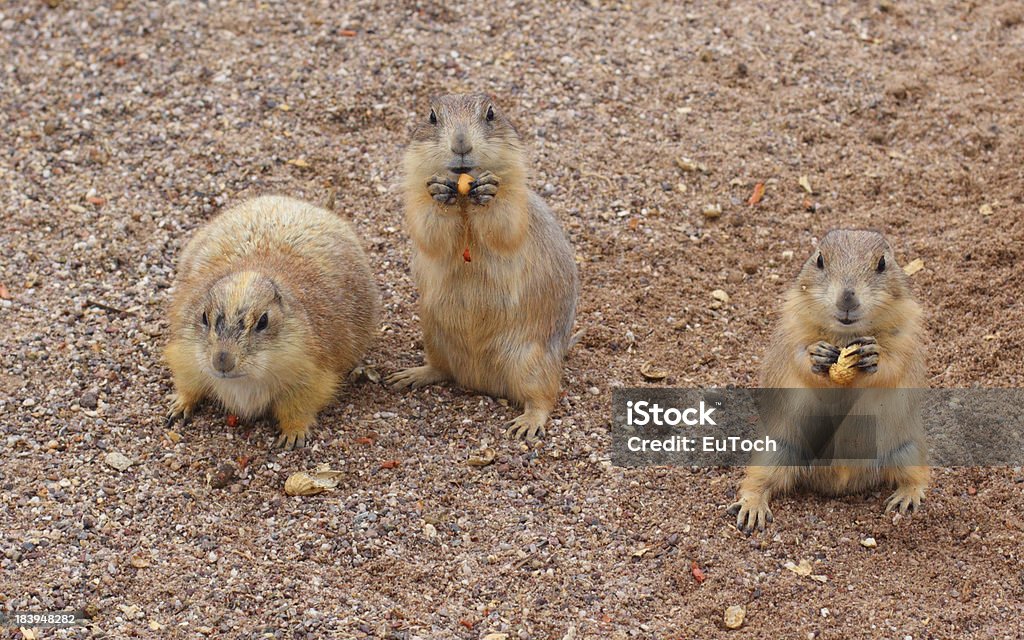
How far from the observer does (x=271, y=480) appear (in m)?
6.89

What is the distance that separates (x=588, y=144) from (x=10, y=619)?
532 cm

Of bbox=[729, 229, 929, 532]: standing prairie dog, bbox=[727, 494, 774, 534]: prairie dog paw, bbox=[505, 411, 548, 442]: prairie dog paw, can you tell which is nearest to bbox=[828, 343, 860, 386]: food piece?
bbox=[729, 229, 929, 532]: standing prairie dog

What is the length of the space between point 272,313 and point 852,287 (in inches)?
118

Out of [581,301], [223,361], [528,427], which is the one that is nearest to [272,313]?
[223,361]

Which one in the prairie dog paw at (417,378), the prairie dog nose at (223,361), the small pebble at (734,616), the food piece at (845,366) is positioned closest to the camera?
the small pebble at (734,616)

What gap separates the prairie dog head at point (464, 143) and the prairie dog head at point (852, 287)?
1.76 m

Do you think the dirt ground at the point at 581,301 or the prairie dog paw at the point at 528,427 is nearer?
the dirt ground at the point at 581,301

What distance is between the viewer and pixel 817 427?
6.52 meters

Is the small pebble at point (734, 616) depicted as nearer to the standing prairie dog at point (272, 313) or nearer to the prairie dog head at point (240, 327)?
the standing prairie dog at point (272, 313)

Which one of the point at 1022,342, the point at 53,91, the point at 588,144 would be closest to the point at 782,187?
the point at 588,144

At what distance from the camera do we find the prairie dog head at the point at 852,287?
6160mm

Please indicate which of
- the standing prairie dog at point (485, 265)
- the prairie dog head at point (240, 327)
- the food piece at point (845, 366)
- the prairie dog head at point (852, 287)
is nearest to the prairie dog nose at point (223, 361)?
the prairie dog head at point (240, 327)

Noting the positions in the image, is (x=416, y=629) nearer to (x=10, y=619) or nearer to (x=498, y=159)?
Answer: (x=10, y=619)
